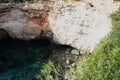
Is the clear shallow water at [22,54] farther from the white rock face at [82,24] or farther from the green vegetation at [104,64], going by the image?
the green vegetation at [104,64]

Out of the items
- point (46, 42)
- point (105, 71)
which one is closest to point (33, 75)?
point (46, 42)

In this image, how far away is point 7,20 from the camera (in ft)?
36.7

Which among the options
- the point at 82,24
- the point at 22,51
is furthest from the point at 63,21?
the point at 22,51

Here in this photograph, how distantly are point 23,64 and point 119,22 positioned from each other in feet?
13.3

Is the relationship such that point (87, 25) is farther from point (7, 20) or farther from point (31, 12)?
point (7, 20)

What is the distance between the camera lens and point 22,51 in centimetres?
1123

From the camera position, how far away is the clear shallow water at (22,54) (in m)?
10.1

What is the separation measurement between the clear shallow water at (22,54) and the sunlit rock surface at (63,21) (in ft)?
0.99

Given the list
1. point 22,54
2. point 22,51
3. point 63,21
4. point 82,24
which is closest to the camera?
point 82,24

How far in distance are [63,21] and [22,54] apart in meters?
2.06

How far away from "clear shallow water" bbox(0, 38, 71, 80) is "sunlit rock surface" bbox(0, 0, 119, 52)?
302mm

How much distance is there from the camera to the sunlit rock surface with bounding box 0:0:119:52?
9898 mm

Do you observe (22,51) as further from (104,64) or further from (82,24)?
(104,64)

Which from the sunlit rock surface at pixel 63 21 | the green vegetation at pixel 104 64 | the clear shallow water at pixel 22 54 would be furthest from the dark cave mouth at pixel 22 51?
the green vegetation at pixel 104 64
